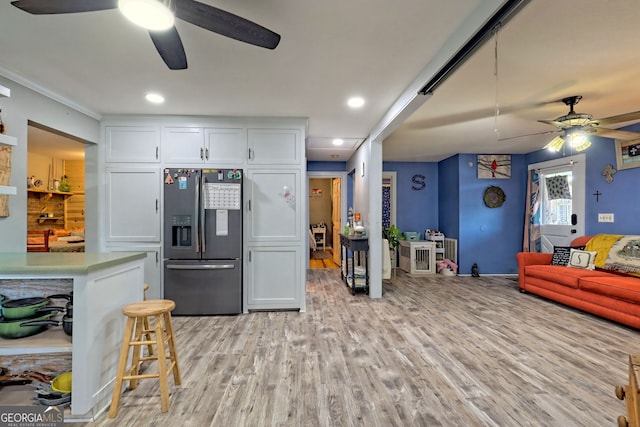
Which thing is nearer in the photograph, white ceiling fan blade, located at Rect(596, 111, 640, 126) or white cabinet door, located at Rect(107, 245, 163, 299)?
white ceiling fan blade, located at Rect(596, 111, 640, 126)

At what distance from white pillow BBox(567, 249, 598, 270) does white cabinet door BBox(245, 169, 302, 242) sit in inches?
150

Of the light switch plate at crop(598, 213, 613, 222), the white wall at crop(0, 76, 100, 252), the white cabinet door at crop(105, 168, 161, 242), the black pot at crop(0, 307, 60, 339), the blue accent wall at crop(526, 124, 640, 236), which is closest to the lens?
the black pot at crop(0, 307, 60, 339)

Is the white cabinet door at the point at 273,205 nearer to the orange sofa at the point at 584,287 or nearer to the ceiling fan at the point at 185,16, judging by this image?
the ceiling fan at the point at 185,16

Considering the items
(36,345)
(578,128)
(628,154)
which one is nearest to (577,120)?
(578,128)

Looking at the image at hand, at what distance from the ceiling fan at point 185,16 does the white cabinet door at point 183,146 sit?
2177 millimetres

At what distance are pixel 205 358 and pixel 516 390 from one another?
235 centimetres

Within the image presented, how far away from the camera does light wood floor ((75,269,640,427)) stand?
1.86 meters

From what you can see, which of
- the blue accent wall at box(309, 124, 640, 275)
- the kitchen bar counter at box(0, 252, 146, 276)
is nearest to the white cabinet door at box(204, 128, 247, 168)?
the kitchen bar counter at box(0, 252, 146, 276)

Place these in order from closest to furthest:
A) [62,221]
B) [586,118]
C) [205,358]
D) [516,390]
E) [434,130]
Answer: [516,390]
[205,358]
[586,118]
[434,130]
[62,221]

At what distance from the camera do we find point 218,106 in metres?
3.53

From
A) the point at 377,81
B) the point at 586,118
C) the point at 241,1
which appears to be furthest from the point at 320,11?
the point at 586,118

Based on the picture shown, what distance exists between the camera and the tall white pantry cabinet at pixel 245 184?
378 centimetres

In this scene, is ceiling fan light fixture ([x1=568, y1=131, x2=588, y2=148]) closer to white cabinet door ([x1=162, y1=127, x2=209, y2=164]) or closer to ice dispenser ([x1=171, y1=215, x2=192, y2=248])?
white cabinet door ([x1=162, y1=127, x2=209, y2=164])

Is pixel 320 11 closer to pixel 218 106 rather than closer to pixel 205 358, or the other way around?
pixel 218 106
